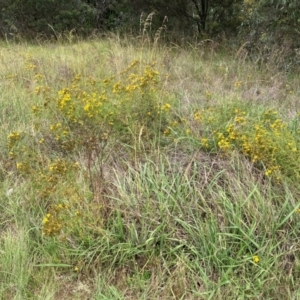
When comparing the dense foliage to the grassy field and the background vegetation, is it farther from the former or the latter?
the grassy field

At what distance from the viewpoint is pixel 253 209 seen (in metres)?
2.10

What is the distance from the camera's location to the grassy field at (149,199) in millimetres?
1916

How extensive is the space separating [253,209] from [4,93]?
9.10ft

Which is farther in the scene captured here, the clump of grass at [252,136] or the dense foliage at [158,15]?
the dense foliage at [158,15]

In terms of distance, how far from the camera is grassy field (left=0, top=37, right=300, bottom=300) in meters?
1.92

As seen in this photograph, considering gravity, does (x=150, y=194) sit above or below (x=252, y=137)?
below

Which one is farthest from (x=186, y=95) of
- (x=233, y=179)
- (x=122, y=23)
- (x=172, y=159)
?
(x=122, y=23)

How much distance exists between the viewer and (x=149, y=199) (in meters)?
2.18

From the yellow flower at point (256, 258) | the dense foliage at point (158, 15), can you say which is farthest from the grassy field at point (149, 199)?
the dense foliage at point (158, 15)

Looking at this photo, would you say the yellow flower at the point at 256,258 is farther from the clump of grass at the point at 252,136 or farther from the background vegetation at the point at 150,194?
the clump of grass at the point at 252,136

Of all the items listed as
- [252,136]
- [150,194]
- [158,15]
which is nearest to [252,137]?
[252,136]

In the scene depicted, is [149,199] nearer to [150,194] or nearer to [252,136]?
[150,194]

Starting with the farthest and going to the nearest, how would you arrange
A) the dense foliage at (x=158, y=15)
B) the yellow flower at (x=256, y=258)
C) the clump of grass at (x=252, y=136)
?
the dense foliage at (x=158, y=15) < the clump of grass at (x=252, y=136) < the yellow flower at (x=256, y=258)

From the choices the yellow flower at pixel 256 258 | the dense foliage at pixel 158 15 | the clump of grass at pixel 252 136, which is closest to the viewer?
the yellow flower at pixel 256 258
